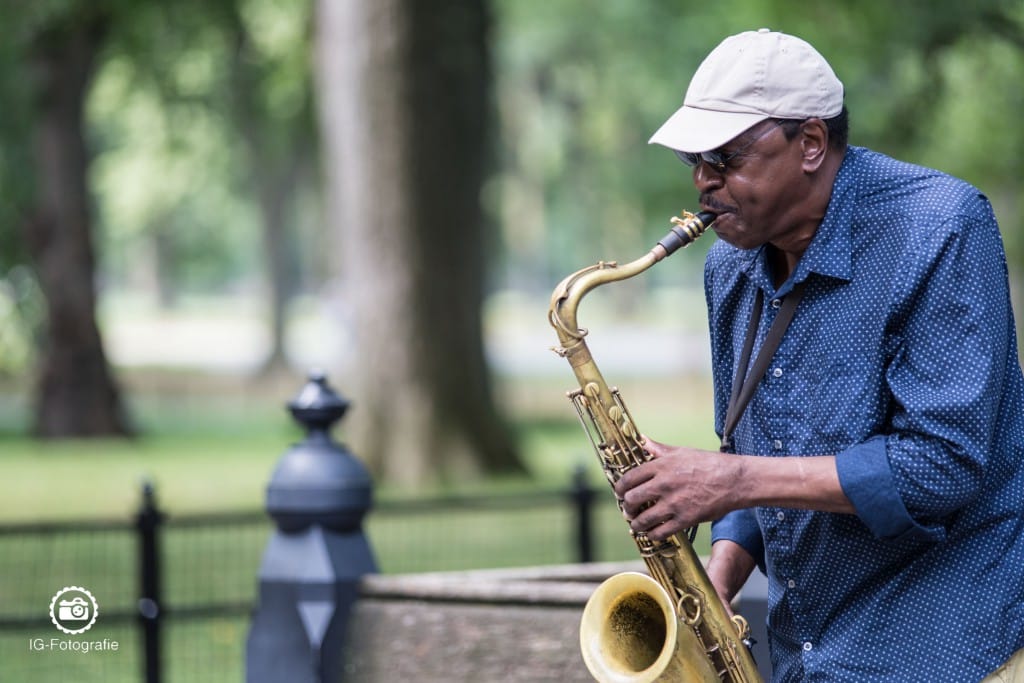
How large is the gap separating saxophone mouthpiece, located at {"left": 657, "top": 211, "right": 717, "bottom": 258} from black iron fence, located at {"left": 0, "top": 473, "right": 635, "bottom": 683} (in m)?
4.08

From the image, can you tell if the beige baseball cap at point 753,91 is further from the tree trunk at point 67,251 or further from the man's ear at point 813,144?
the tree trunk at point 67,251

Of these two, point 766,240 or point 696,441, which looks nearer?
point 766,240

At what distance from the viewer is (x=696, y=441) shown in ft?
65.9

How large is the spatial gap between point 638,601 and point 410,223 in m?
11.4

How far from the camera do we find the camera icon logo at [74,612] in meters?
6.82

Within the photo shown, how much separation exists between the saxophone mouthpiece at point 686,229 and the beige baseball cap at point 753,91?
6.4 inches

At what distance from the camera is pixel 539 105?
1710 inches

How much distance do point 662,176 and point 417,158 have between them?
10897 mm

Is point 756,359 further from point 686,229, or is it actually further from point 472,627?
point 472,627

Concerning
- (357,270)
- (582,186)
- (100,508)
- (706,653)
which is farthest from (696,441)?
(582,186)

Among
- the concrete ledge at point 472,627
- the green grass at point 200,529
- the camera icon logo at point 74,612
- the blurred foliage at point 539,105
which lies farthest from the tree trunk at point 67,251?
the concrete ledge at point 472,627

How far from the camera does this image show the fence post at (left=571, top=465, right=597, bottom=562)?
7977 millimetres

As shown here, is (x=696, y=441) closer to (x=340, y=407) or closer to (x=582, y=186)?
(x=340, y=407)

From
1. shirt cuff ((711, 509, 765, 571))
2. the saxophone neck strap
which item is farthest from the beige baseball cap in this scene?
shirt cuff ((711, 509, 765, 571))
